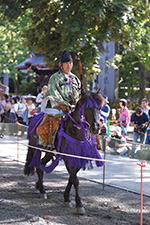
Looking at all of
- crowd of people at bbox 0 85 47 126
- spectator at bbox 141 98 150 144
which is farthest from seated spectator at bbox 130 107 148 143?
crowd of people at bbox 0 85 47 126

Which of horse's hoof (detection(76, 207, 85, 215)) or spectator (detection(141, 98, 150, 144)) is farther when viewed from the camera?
spectator (detection(141, 98, 150, 144))

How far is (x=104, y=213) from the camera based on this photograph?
19.4ft

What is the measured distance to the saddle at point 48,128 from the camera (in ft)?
21.1

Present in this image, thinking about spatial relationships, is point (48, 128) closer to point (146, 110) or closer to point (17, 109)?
point (146, 110)

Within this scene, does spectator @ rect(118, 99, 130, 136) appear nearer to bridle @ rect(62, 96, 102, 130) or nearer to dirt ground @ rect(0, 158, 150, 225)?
dirt ground @ rect(0, 158, 150, 225)

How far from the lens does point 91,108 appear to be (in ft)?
18.5

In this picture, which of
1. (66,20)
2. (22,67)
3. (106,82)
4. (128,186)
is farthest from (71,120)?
(22,67)

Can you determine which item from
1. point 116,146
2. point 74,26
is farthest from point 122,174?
point 74,26

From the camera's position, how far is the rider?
21.0 feet

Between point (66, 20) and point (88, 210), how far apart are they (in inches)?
396

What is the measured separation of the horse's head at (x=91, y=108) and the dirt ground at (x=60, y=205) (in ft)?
4.57

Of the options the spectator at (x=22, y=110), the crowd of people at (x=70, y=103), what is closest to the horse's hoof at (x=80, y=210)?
the crowd of people at (x=70, y=103)

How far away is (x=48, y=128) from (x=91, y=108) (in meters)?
1.19

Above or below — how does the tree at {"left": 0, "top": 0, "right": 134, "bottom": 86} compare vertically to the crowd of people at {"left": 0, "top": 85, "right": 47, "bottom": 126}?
above
